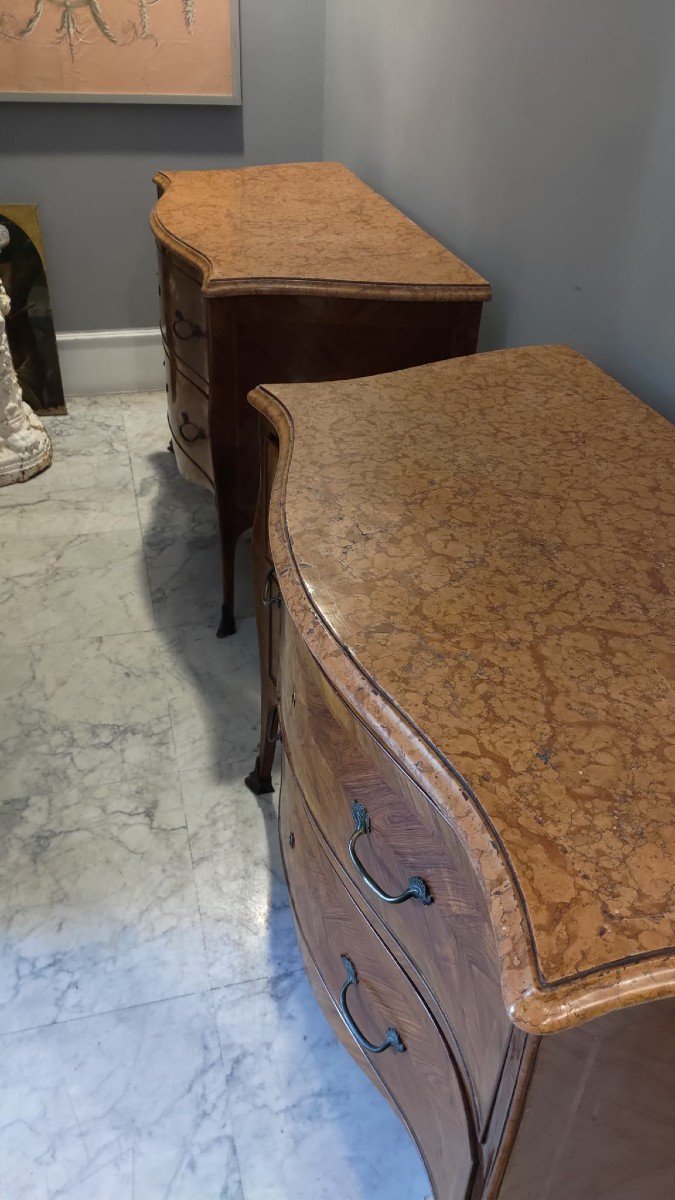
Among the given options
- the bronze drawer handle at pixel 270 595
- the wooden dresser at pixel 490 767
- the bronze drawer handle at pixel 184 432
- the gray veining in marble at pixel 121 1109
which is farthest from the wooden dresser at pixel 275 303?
the gray veining in marble at pixel 121 1109

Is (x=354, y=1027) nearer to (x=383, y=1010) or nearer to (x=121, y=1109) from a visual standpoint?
(x=383, y=1010)

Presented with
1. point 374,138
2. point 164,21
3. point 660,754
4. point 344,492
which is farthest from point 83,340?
point 660,754

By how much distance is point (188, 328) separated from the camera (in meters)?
1.81

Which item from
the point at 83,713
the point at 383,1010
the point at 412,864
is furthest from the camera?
the point at 83,713

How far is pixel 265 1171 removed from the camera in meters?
1.20

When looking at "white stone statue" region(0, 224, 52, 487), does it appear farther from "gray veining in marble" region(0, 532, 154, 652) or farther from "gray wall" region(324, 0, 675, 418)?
"gray wall" region(324, 0, 675, 418)

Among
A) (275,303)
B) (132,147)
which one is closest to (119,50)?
(132,147)

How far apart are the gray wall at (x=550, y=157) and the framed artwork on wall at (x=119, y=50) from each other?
585mm

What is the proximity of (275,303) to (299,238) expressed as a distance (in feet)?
0.79

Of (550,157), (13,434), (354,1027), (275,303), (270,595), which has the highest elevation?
(550,157)

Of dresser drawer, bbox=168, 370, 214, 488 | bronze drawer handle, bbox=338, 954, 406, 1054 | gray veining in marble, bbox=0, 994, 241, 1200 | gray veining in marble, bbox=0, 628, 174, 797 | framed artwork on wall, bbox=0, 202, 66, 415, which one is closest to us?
bronze drawer handle, bbox=338, 954, 406, 1054

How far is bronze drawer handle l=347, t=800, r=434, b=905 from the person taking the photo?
76 cm

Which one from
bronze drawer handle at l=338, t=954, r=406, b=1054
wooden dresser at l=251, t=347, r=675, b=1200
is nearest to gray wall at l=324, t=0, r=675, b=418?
wooden dresser at l=251, t=347, r=675, b=1200

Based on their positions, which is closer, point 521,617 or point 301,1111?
point 521,617
